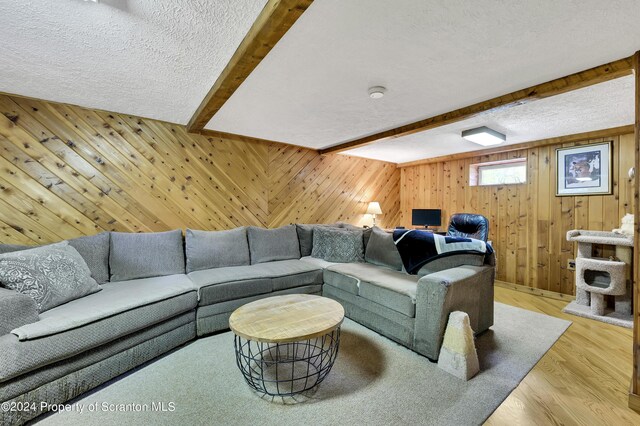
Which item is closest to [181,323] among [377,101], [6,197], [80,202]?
[80,202]

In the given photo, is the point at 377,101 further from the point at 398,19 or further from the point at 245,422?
the point at 245,422

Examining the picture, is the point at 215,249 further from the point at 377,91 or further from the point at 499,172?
the point at 499,172

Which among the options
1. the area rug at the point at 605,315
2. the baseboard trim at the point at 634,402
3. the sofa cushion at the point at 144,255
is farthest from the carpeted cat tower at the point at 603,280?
the sofa cushion at the point at 144,255

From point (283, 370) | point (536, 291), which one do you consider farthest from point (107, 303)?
point (536, 291)

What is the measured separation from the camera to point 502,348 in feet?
7.49

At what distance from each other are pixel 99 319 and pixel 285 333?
1.25 m

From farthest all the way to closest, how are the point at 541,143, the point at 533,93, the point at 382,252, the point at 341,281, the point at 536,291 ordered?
the point at 536,291, the point at 541,143, the point at 382,252, the point at 341,281, the point at 533,93

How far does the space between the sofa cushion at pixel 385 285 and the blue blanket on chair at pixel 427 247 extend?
17cm

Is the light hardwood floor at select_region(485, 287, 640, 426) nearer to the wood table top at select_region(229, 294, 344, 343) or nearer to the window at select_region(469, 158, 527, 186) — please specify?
the wood table top at select_region(229, 294, 344, 343)

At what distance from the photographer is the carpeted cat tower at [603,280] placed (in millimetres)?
2918

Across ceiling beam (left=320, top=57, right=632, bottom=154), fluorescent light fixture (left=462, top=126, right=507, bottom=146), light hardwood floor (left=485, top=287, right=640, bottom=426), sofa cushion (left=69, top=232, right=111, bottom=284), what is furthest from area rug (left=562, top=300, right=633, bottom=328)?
sofa cushion (left=69, top=232, right=111, bottom=284)

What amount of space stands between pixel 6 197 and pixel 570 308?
19.8 feet

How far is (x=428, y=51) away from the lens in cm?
172

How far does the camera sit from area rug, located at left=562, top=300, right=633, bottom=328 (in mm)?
2775
